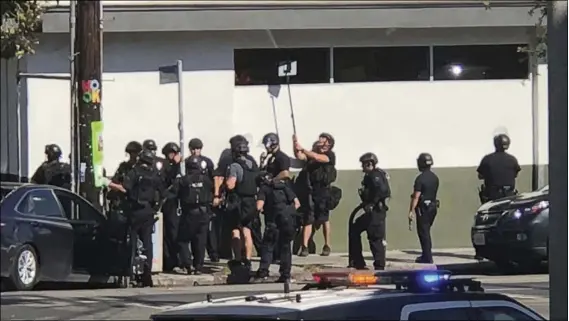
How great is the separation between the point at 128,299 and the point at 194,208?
237 centimetres

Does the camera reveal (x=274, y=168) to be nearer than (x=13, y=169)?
Yes

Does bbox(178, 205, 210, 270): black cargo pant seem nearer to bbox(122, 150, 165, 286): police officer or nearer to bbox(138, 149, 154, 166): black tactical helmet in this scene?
bbox(122, 150, 165, 286): police officer

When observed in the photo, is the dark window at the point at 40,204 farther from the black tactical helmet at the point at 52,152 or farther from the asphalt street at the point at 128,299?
the black tactical helmet at the point at 52,152

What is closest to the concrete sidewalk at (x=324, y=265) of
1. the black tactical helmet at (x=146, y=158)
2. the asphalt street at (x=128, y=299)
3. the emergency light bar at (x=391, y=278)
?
the asphalt street at (x=128, y=299)

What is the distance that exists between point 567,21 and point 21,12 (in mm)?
12538

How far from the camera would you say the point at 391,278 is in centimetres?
541

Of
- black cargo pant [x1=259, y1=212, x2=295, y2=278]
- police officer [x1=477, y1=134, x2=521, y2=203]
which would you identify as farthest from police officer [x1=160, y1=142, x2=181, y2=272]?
police officer [x1=477, y1=134, x2=521, y2=203]

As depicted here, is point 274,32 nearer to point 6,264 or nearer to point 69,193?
point 69,193

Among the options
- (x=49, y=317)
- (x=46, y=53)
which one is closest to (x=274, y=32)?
(x=46, y=53)

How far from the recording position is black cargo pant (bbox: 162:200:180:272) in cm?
1619

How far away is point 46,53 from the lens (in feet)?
62.8

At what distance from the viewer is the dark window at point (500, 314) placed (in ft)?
17.4

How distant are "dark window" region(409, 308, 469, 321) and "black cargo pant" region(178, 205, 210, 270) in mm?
10819

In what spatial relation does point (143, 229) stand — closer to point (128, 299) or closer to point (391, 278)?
point (128, 299)
